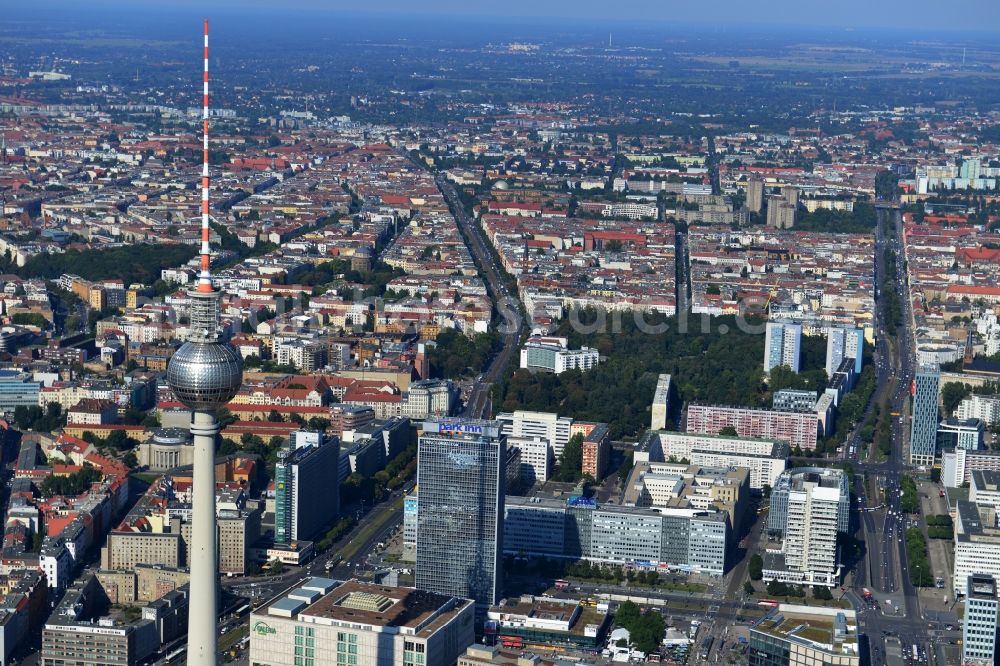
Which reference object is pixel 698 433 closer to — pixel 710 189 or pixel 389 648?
pixel 389 648

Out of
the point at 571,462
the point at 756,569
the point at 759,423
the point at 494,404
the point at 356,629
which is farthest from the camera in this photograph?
the point at 494,404

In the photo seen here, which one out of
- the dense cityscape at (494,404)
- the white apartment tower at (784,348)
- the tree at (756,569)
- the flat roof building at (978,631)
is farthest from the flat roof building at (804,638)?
the white apartment tower at (784,348)

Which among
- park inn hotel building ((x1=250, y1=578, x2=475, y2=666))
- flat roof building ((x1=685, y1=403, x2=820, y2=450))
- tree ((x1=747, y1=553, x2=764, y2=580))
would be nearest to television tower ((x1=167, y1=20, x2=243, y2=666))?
park inn hotel building ((x1=250, y1=578, x2=475, y2=666))

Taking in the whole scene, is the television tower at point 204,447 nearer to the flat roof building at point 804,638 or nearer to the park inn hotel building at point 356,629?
the park inn hotel building at point 356,629

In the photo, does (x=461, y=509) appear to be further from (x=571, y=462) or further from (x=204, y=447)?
(x=571, y=462)

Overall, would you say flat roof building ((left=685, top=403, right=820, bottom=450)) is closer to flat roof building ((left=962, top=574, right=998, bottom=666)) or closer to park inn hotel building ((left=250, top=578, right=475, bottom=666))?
A: flat roof building ((left=962, top=574, right=998, bottom=666))

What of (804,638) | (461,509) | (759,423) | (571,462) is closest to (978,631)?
(804,638)

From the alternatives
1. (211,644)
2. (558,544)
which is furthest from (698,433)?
(211,644)
